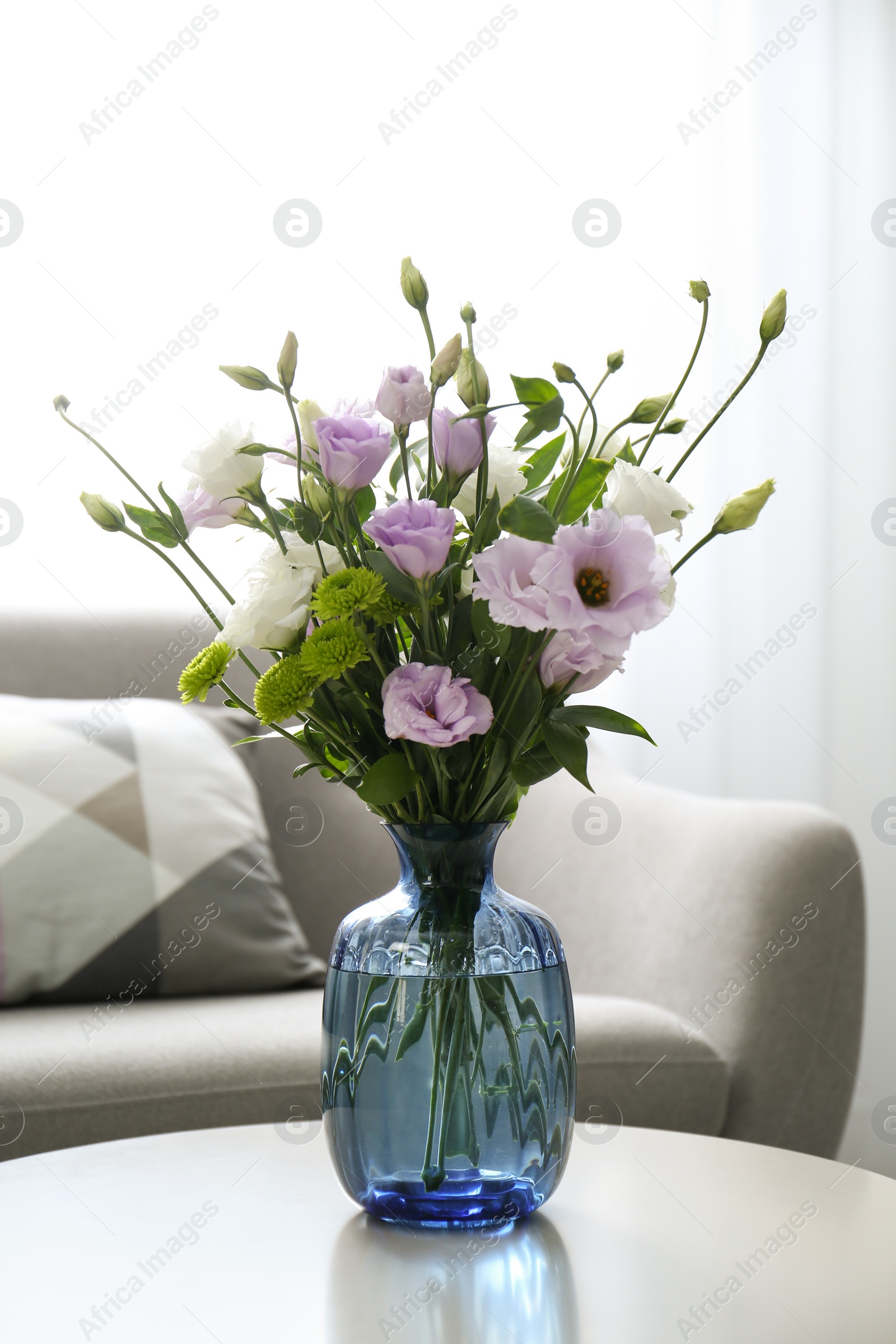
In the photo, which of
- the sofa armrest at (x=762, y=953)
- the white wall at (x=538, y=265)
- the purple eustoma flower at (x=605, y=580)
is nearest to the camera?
the purple eustoma flower at (x=605, y=580)

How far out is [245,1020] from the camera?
4.01ft

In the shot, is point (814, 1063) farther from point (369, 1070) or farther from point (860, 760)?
point (860, 760)

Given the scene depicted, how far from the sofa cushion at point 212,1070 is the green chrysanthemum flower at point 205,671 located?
0.44 metres

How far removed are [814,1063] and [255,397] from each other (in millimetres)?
1275

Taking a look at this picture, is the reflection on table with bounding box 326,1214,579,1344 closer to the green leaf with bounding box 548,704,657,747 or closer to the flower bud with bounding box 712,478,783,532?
the green leaf with bounding box 548,704,657,747

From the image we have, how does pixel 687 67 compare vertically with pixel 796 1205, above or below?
above

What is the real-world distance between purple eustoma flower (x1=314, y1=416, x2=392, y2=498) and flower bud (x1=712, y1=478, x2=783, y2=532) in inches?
7.0

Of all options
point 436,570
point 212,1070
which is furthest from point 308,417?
point 212,1070

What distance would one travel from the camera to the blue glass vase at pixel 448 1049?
627 millimetres

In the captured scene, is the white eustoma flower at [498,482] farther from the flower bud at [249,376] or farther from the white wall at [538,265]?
the white wall at [538,265]

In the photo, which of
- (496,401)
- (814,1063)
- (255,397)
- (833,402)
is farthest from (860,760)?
(255,397)

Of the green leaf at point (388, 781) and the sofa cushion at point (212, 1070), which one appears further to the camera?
the sofa cushion at point (212, 1070)

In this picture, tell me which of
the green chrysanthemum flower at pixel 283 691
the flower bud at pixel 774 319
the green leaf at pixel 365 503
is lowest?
the green chrysanthemum flower at pixel 283 691

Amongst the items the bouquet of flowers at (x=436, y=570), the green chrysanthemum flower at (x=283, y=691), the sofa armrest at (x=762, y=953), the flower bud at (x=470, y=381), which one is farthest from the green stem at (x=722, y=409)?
the sofa armrest at (x=762, y=953)
